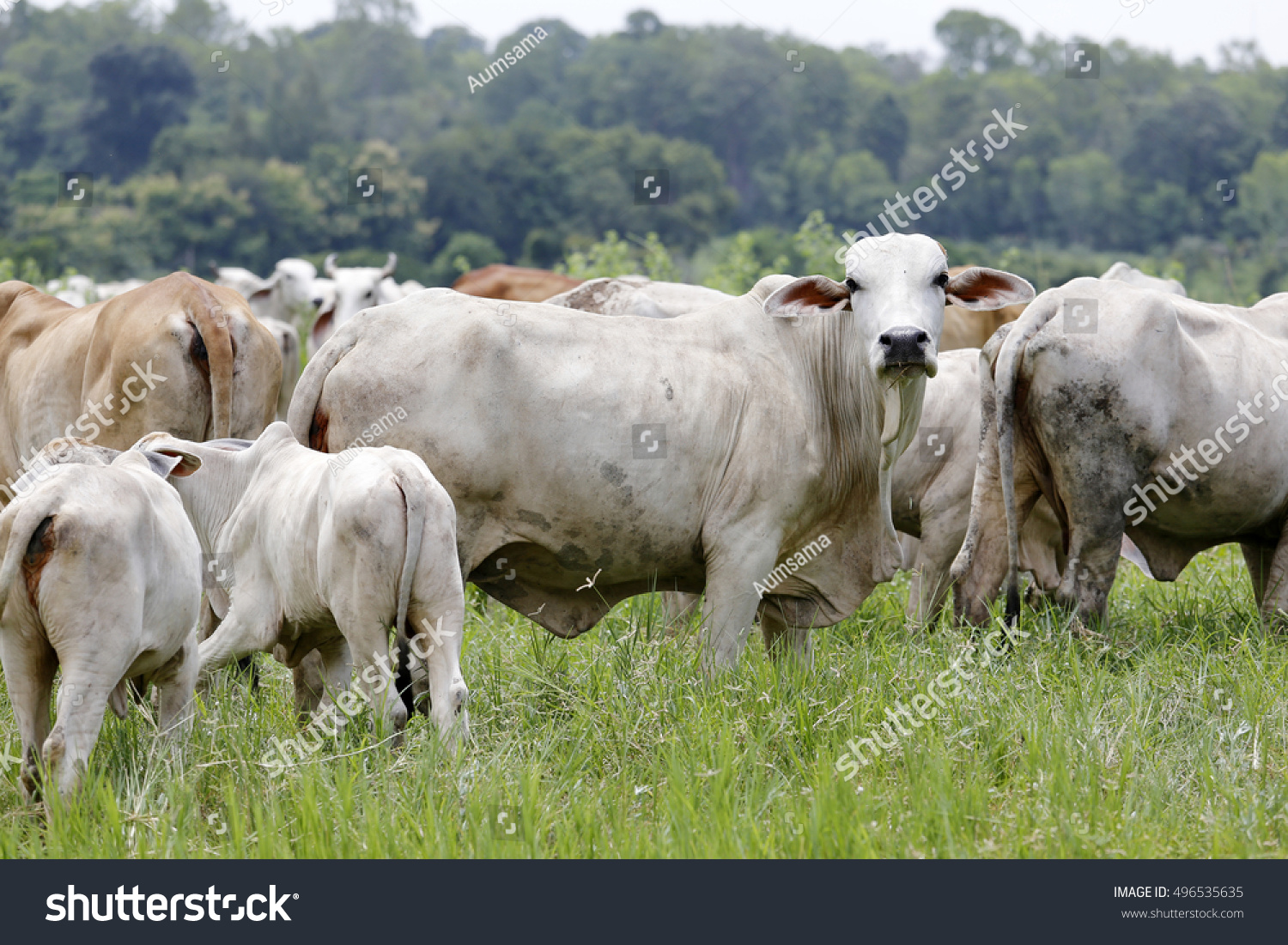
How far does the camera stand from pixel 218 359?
20.1 ft

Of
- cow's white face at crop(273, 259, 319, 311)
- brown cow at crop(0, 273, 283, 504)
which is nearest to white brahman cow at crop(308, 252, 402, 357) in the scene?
cow's white face at crop(273, 259, 319, 311)

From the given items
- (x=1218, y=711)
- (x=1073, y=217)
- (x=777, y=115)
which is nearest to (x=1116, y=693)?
(x=1218, y=711)

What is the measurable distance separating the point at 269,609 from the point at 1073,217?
53.4 metres

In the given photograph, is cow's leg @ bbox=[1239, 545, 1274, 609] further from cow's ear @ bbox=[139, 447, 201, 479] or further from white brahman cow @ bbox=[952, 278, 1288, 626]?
cow's ear @ bbox=[139, 447, 201, 479]

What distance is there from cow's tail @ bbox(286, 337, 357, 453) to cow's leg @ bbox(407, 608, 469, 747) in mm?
1069

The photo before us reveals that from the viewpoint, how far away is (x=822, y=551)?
18.4 feet

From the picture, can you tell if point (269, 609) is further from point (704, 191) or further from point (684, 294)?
point (704, 191)

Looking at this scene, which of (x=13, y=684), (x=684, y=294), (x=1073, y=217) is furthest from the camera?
(x=1073, y=217)

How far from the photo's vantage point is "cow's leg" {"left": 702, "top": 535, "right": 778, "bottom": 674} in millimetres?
5203

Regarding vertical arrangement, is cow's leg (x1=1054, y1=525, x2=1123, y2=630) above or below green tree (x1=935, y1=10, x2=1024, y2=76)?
below

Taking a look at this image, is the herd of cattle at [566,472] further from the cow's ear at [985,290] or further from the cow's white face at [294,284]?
the cow's white face at [294,284]

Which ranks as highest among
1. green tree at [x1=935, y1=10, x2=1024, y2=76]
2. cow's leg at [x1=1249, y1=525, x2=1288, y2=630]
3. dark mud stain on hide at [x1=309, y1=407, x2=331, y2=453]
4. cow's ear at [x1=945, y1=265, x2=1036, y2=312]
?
green tree at [x1=935, y1=10, x2=1024, y2=76]

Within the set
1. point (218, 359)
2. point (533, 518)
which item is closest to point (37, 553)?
point (533, 518)

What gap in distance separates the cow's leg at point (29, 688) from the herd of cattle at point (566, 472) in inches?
0.4
